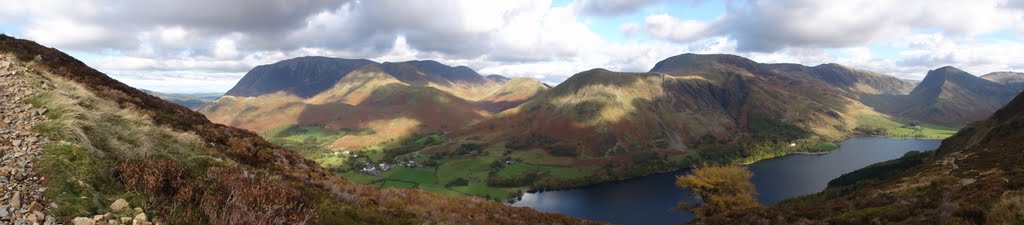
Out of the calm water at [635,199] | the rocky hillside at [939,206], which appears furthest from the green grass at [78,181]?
the calm water at [635,199]

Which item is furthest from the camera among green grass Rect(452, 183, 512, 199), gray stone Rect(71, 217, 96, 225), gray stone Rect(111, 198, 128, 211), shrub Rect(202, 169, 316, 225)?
green grass Rect(452, 183, 512, 199)

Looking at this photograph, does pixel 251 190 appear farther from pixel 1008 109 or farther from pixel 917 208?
pixel 1008 109

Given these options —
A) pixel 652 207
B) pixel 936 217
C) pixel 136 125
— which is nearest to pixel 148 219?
pixel 136 125

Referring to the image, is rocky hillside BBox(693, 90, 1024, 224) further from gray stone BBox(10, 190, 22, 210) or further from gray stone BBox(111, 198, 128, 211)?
gray stone BBox(10, 190, 22, 210)

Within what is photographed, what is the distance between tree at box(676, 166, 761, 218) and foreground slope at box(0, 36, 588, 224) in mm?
42912

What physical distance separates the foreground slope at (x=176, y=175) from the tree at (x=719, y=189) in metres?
42.9

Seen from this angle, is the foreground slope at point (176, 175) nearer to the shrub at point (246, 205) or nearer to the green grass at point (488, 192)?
the shrub at point (246, 205)

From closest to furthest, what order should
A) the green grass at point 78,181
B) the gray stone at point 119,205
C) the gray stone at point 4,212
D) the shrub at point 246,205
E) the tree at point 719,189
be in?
the gray stone at point 4,212, the green grass at point 78,181, the gray stone at point 119,205, the shrub at point 246,205, the tree at point 719,189

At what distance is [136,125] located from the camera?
2044 cm

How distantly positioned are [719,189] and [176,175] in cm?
7214

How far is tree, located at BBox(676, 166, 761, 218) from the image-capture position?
65.8 m

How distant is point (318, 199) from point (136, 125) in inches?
357

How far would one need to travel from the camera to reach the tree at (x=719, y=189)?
65812 mm

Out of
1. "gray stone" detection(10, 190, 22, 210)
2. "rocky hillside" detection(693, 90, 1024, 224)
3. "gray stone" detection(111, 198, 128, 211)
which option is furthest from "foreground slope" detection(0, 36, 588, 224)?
"rocky hillside" detection(693, 90, 1024, 224)
